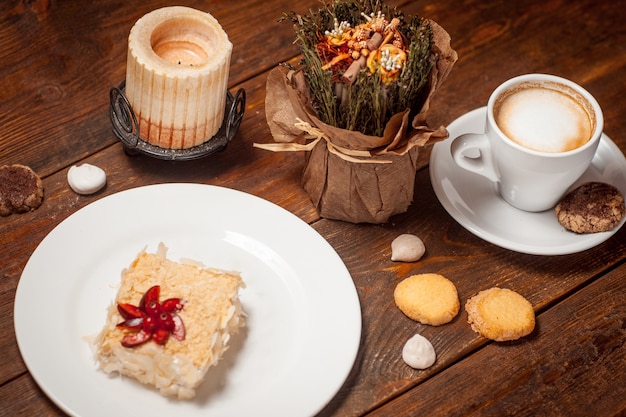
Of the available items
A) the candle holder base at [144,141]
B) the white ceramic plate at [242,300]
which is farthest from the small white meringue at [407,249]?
the candle holder base at [144,141]

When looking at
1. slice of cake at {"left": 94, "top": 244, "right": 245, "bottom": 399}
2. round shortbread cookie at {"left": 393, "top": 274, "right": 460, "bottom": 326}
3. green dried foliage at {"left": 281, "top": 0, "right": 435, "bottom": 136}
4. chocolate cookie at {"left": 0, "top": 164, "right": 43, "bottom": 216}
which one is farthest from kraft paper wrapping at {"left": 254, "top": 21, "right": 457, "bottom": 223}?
chocolate cookie at {"left": 0, "top": 164, "right": 43, "bottom": 216}

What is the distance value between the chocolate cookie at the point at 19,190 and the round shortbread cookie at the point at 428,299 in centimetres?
63

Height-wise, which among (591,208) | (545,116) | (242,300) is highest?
(545,116)

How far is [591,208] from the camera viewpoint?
1.41 meters

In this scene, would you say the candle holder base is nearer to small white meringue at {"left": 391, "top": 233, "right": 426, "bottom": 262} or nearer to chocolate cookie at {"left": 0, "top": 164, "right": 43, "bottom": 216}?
chocolate cookie at {"left": 0, "top": 164, "right": 43, "bottom": 216}

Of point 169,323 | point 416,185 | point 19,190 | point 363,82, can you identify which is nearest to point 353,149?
point 363,82

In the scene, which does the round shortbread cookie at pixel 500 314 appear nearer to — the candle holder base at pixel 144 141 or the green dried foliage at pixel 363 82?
the green dried foliage at pixel 363 82

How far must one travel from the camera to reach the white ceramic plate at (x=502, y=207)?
140cm

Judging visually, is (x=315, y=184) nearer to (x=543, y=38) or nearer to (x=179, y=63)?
(x=179, y=63)

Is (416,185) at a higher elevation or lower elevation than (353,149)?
lower

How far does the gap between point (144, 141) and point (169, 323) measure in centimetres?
39

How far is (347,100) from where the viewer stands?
1273 millimetres

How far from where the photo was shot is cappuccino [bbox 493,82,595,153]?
53.5 inches

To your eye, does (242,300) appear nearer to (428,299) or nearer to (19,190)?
(428,299)
